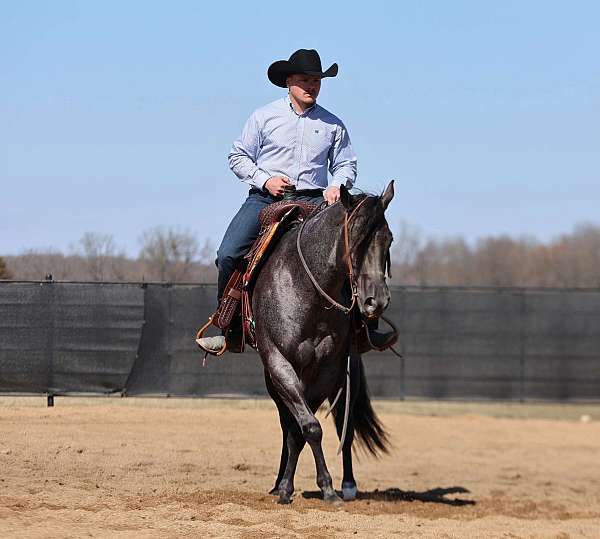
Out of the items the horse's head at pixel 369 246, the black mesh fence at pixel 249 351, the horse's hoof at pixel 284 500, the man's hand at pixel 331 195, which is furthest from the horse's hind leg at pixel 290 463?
the black mesh fence at pixel 249 351

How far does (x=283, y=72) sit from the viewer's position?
29.0ft

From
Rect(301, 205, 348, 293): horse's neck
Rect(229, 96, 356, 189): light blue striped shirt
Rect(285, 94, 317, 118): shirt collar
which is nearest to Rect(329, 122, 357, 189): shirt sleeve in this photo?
Rect(229, 96, 356, 189): light blue striped shirt

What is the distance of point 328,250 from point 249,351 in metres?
8.17

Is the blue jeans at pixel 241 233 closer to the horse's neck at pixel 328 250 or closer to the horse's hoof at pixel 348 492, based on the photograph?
the horse's neck at pixel 328 250

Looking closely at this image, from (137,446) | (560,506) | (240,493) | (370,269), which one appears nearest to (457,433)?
(560,506)

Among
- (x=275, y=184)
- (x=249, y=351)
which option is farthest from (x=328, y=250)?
(x=249, y=351)

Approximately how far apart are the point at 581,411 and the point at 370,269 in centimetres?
1233

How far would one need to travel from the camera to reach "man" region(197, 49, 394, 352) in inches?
342

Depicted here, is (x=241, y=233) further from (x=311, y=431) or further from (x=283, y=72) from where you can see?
(x=311, y=431)

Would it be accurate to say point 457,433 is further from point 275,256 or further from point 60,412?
point 275,256

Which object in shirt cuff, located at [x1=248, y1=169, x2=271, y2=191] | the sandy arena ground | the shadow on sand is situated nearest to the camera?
the sandy arena ground

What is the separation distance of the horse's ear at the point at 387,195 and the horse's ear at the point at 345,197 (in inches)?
9.1

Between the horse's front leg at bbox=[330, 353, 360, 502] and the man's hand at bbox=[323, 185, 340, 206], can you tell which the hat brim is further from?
the horse's front leg at bbox=[330, 353, 360, 502]

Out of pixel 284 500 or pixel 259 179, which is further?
pixel 259 179
